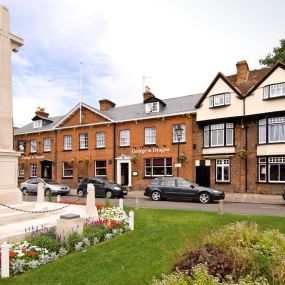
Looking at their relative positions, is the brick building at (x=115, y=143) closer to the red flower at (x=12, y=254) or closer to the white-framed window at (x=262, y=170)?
the white-framed window at (x=262, y=170)

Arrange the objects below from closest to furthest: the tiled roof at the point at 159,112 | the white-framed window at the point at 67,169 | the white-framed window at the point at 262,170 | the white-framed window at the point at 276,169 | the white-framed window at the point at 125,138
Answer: the white-framed window at the point at 276,169 < the white-framed window at the point at 262,170 < the tiled roof at the point at 159,112 < the white-framed window at the point at 125,138 < the white-framed window at the point at 67,169

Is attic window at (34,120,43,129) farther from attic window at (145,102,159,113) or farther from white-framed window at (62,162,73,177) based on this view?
attic window at (145,102,159,113)

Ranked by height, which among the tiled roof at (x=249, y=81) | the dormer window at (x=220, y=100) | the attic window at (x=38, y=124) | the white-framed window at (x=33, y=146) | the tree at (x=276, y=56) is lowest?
the white-framed window at (x=33, y=146)

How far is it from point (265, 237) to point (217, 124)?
21061mm

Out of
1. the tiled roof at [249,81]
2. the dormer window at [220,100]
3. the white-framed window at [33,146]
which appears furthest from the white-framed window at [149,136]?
the white-framed window at [33,146]

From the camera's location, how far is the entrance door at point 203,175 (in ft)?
89.1

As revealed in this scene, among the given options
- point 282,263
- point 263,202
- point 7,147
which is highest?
point 7,147

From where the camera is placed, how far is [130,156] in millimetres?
31172

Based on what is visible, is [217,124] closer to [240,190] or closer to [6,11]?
[240,190]

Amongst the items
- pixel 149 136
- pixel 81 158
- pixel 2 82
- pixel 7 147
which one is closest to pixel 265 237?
pixel 7 147

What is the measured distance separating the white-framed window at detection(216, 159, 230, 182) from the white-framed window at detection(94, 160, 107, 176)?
12446 millimetres

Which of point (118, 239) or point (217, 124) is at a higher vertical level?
point (217, 124)

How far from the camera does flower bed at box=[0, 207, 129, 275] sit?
6.86 meters

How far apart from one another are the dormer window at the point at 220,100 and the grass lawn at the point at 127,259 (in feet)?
52.2
